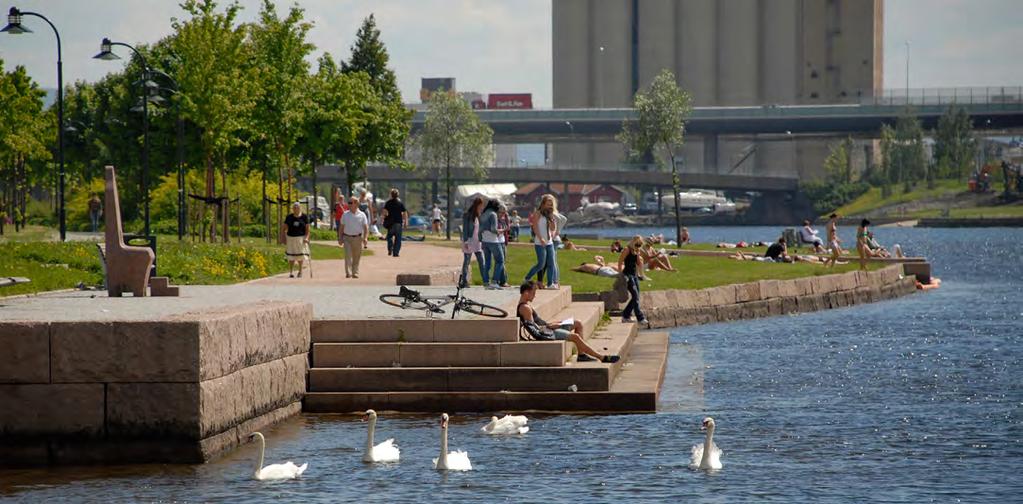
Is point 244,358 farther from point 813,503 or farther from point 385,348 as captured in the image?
point 813,503

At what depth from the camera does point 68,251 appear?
118 ft

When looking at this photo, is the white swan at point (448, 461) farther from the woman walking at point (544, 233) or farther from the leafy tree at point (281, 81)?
the leafy tree at point (281, 81)

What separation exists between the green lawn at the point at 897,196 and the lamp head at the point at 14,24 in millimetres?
119388

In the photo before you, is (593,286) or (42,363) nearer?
(42,363)

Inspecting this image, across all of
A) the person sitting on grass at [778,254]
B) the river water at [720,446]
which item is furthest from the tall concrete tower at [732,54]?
the river water at [720,446]

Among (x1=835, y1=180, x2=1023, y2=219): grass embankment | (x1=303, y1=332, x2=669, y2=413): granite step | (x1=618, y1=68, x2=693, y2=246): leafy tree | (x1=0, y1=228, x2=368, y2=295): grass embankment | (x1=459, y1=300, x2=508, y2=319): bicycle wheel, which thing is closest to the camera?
(x1=303, y1=332, x2=669, y2=413): granite step

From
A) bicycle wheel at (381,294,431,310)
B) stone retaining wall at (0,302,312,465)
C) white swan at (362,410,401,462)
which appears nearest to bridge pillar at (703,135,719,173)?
bicycle wheel at (381,294,431,310)

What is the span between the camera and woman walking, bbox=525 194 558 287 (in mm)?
29750

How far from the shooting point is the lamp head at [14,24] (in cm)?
4022

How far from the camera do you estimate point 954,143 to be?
503 feet

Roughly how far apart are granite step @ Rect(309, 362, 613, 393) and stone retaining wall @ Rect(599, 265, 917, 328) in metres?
11.9

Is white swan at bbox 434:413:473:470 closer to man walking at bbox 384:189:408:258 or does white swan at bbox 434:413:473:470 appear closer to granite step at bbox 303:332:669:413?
granite step at bbox 303:332:669:413

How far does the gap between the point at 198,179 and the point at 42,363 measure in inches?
1805

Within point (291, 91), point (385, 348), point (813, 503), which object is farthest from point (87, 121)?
point (813, 503)
